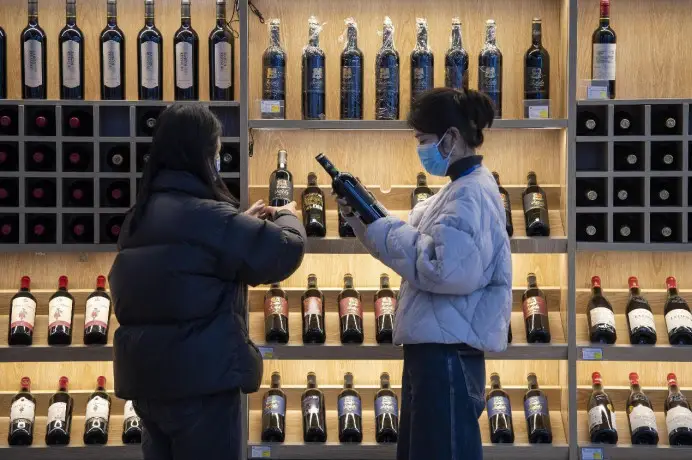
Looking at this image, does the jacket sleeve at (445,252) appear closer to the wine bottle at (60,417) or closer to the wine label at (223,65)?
the wine label at (223,65)

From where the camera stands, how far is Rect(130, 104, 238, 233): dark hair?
2633 millimetres

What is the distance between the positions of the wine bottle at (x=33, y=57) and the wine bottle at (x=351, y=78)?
3.66ft

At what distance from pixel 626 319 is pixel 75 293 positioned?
216 centimetres

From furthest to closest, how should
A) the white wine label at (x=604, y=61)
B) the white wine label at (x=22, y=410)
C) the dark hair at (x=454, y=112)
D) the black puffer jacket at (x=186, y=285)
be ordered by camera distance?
1. the white wine label at (x=22, y=410)
2. the white wine label at (x=604, y=61)
3. the dark hair at (x=454, y=112)
4. the black puffer jacket at (x=186, y=285)

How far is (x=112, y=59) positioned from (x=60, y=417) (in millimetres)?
1350

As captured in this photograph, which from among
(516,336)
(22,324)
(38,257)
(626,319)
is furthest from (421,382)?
(38,257)

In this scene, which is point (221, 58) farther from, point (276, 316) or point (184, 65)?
point (276, 316)

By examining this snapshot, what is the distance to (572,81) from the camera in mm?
3779

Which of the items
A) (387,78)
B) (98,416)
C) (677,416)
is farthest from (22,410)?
(677,416)

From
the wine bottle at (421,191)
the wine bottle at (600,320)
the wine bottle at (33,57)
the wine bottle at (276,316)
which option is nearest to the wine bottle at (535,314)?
the wine bottle at (600,320)

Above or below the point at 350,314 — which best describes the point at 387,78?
above

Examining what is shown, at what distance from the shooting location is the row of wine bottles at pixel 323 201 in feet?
12.5

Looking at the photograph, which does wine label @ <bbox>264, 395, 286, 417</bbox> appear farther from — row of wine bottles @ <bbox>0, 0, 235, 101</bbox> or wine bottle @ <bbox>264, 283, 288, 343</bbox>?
row of wine bottles @ <bbox>0, 0, 235, 101</bbox>

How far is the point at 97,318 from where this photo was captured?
3.84 m
